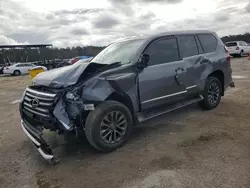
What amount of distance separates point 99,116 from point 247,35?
159ft

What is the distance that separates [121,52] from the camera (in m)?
4.51

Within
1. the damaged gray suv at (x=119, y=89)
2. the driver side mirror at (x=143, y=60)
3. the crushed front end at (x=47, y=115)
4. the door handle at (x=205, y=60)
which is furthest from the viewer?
the door handle at (x=205, y=60)

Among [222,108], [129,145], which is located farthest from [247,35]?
[129,145]

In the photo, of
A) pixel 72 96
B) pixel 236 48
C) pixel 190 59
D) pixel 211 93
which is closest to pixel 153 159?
pixel 72 96

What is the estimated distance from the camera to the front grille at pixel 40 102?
3.38 meters

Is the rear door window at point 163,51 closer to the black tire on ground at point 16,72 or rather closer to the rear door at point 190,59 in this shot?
the rear door at point 190,59

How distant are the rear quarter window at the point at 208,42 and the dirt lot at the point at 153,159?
5.17ft

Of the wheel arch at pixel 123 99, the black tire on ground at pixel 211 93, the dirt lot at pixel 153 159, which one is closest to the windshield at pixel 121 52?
the wheel arch at pixel 123 99

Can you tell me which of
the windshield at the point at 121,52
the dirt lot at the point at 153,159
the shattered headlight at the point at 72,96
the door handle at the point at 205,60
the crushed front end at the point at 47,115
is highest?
the windshield at the point at 121,52

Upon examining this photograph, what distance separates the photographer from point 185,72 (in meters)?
4.70

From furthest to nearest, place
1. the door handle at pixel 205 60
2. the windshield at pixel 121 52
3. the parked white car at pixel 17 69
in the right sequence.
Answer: the parked white car at pixel 17 69, the door handle at pixel 205 60, the windshield at pixel 121 52

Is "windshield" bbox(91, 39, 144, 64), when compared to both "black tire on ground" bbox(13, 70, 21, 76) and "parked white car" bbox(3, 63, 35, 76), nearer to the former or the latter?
"parked white car" bbox(3, 63, 35, 76)

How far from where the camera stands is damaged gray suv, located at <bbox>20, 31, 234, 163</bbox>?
134 inches

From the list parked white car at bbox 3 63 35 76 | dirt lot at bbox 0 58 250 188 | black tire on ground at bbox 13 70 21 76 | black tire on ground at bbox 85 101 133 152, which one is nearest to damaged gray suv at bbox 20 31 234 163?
black tire on ground at bbox 85 101 133 152
